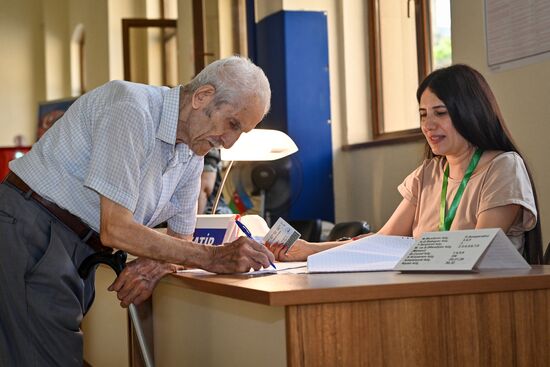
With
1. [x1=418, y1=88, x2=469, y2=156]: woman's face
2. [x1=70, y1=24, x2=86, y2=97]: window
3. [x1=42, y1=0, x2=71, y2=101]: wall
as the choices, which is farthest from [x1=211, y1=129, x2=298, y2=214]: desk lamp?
[x1=42, y1=0, x2=71, y2=101]: wall

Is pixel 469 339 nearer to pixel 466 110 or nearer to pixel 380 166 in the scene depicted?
pixel 466 110

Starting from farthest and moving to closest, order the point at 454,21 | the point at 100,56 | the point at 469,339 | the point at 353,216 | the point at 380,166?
the point at 100,56, the point at 353,216, the point at 380,166, the point at 454,21, the point at 469,339

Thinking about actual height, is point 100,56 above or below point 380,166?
above

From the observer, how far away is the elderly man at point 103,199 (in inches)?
94.3

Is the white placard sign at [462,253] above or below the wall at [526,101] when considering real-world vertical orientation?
below

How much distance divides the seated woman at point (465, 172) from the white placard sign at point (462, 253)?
589mm

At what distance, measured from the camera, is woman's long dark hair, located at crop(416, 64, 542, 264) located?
318cm

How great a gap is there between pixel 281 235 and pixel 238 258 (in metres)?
0.65

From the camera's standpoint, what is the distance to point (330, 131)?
6.57m

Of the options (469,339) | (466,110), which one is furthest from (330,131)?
(469,339)

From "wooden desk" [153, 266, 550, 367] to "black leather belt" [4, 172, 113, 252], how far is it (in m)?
0.43

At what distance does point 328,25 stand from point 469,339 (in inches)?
188

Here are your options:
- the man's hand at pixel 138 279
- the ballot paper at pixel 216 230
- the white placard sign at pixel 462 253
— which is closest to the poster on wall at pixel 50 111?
the ballot paper at pixel 216 230

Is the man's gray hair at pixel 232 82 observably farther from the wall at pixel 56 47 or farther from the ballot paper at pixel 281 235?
the wall at pixel 56 47
